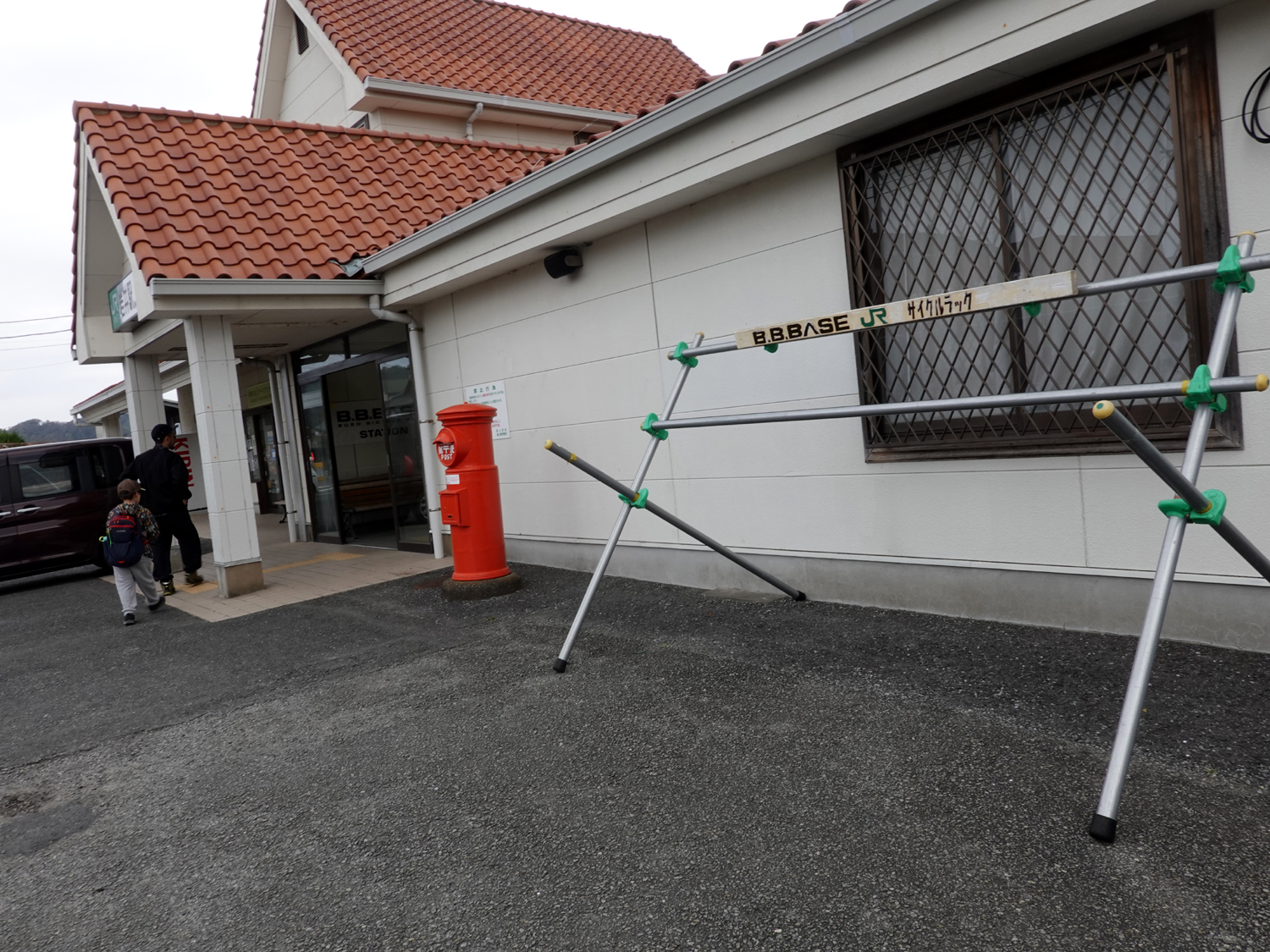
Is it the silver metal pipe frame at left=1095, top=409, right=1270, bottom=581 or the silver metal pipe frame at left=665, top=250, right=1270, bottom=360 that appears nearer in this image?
the silver metal pipe frame at left=1095, top=409, right=1270, bottom=581

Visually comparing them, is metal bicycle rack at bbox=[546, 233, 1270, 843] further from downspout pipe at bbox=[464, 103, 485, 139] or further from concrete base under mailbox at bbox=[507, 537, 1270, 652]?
downspout pipe at bbox=[464, 103, 485, 139]

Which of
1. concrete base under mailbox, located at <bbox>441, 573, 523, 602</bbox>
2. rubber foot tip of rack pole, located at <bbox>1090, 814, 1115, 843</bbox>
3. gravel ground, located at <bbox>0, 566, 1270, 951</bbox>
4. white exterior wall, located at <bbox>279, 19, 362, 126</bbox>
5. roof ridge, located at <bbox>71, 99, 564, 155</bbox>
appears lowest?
gravel ground, located at <bbox>0, 566, 1270, 951</bbox>

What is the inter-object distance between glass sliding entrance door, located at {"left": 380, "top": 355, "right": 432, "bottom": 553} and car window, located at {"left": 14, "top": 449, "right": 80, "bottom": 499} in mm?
4210

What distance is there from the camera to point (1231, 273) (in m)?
2.79

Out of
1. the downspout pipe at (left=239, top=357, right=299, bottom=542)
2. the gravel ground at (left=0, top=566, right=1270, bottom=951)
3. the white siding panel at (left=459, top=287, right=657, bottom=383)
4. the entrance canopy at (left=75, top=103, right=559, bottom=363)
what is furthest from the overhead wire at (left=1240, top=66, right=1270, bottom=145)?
the downspout pipe at (left=239, top=357, right=299, bottom=542)

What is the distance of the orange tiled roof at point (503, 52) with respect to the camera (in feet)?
47.3

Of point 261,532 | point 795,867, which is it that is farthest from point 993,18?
point 261,532

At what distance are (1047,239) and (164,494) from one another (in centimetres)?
823

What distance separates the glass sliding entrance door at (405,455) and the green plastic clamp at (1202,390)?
7898 millimetres

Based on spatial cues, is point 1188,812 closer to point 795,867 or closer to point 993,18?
point 795,867

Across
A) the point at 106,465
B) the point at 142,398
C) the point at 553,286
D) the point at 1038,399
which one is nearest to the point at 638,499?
the point at 1038,399

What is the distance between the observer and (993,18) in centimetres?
396

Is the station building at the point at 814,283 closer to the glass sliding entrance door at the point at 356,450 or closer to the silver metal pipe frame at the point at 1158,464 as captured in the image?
the glass sliding entrance door at the point at 356,450

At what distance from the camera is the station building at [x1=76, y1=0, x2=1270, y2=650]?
3922mm
